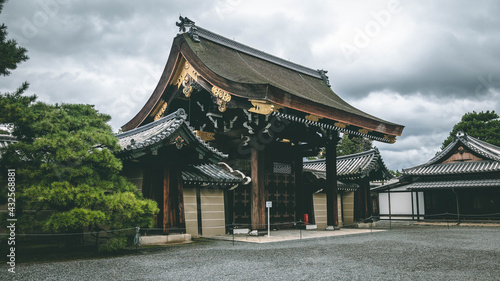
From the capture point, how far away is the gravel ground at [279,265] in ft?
18.4

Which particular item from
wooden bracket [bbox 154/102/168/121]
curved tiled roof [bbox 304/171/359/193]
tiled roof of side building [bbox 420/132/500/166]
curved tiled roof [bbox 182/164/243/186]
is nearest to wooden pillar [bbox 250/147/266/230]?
curved tiled roof [bbox 182/164/243/186]

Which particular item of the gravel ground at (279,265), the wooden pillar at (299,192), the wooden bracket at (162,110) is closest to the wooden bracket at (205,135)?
the wooden bracket at (162,110)

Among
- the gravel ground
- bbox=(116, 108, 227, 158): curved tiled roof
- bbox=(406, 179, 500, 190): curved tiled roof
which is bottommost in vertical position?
the gravel ground

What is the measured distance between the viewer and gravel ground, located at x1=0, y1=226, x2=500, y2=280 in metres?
5.61

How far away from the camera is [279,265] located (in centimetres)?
652

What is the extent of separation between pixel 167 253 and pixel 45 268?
2.48 m

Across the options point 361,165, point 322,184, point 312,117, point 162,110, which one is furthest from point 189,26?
point 361,165

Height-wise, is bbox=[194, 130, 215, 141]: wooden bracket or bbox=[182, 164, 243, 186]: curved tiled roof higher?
bbox=[194, 130, 215, 141]: wooden bracket

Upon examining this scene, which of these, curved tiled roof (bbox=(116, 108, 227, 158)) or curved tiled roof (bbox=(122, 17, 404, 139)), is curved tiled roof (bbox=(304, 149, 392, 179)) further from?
curved tiled roof (bbox=(116, 108, 227, 158))

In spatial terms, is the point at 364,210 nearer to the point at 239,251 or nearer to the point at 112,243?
the point at 239,251

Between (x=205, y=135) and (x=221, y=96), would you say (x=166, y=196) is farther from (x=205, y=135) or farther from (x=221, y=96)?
(x=205, y=135)

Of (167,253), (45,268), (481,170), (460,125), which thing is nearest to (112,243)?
(167,253)

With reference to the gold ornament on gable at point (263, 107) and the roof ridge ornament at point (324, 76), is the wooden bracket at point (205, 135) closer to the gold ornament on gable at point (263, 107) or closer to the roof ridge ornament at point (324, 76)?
the gold ornament on gable at point (263, 107)

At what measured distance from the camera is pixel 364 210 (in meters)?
19.1
